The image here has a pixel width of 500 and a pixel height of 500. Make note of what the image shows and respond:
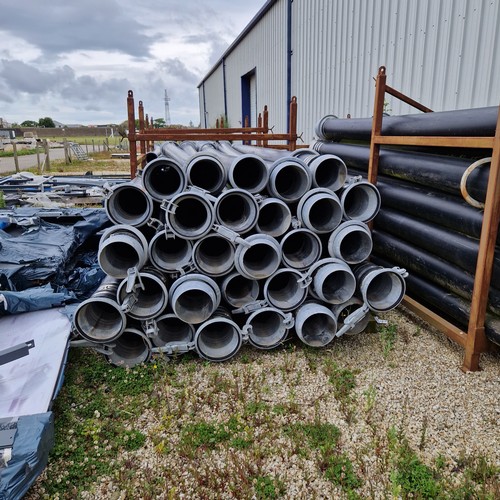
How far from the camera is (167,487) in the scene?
2340 millimetres

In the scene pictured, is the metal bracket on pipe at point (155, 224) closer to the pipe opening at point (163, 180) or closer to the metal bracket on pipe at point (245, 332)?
the pipe opening at point (163, 180)

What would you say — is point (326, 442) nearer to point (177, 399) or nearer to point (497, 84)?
point (177, 399)

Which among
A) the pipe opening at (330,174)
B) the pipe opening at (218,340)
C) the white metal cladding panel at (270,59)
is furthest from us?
Result: the white metal cladding panel at (270,59)

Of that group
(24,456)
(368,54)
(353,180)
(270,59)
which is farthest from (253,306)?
(270,59)

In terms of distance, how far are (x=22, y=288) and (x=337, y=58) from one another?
687cm

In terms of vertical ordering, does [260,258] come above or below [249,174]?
below

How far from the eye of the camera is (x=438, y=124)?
146 inches

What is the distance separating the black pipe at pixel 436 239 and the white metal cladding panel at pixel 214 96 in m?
19.3

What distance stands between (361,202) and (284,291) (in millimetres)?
1161

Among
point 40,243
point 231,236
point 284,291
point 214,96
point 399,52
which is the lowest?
point 284,291

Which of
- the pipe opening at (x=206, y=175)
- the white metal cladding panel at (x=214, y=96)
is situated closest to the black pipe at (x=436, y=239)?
the pipe opening at (x=206, y=175)

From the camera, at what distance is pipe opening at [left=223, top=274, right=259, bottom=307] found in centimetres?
366

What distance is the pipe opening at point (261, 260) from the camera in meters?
3.54

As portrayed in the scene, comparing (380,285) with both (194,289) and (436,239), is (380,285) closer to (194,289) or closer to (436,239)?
(436,239)
